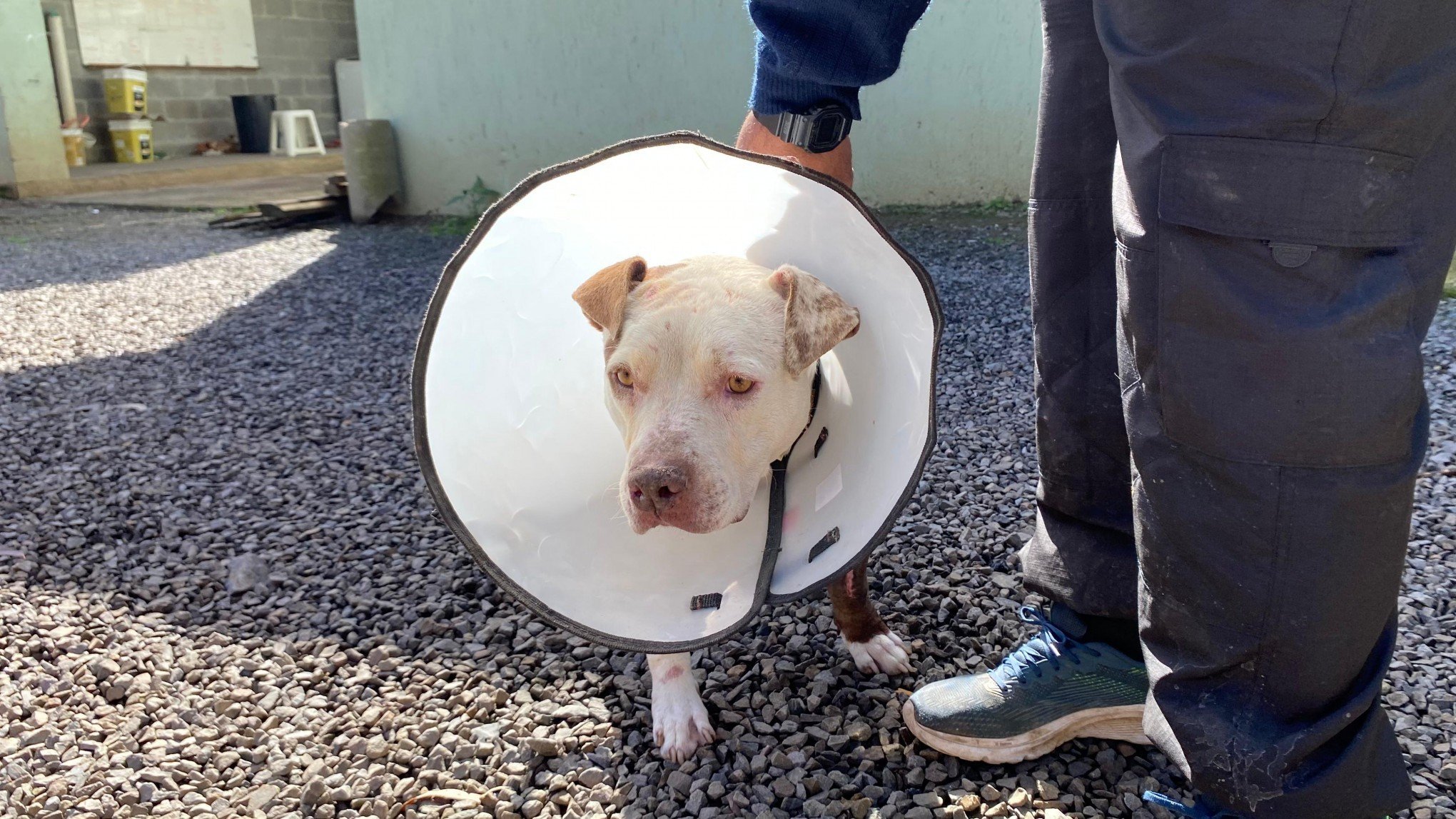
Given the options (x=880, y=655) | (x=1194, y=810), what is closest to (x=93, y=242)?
(x=880, y=655)

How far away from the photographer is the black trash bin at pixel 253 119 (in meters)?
16.2

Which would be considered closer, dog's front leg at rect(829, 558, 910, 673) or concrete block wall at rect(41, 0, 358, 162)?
dog's front leg at rect(829, 558, 910, 673)

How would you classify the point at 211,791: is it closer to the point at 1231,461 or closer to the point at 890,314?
the point at 890,314

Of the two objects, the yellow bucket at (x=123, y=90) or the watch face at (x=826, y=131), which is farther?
the yellow bucket at (x=123, y=90)

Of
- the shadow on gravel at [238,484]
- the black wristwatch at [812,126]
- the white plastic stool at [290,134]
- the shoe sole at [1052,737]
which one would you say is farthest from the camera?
the white plastic stool at [290,134]

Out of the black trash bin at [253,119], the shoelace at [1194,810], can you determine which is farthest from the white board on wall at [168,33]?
the shoelace at [1194,810]

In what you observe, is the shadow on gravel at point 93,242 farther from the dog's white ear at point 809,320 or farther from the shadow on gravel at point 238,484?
the dog's white ear at point 809,320

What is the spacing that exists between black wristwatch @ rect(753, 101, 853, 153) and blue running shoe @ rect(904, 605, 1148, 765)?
1.29 m

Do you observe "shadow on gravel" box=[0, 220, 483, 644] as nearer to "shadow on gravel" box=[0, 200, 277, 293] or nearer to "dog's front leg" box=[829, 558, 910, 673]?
"dog's front leg" box=[829, 558, 910, 673]

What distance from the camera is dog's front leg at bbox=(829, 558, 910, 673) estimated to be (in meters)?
2.30

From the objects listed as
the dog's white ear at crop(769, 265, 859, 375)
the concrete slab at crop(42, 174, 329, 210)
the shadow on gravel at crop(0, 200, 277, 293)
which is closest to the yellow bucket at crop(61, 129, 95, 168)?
the concrete slab at crop(42, 174, 329, 210)

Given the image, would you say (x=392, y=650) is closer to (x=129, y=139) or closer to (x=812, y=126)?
(x=812, y=126)

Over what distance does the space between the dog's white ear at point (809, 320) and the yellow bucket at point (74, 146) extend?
1496cm

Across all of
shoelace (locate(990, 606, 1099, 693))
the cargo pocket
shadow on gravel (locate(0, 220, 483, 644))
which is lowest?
shadow on gravel (locate(0, 220, 483, 644))
